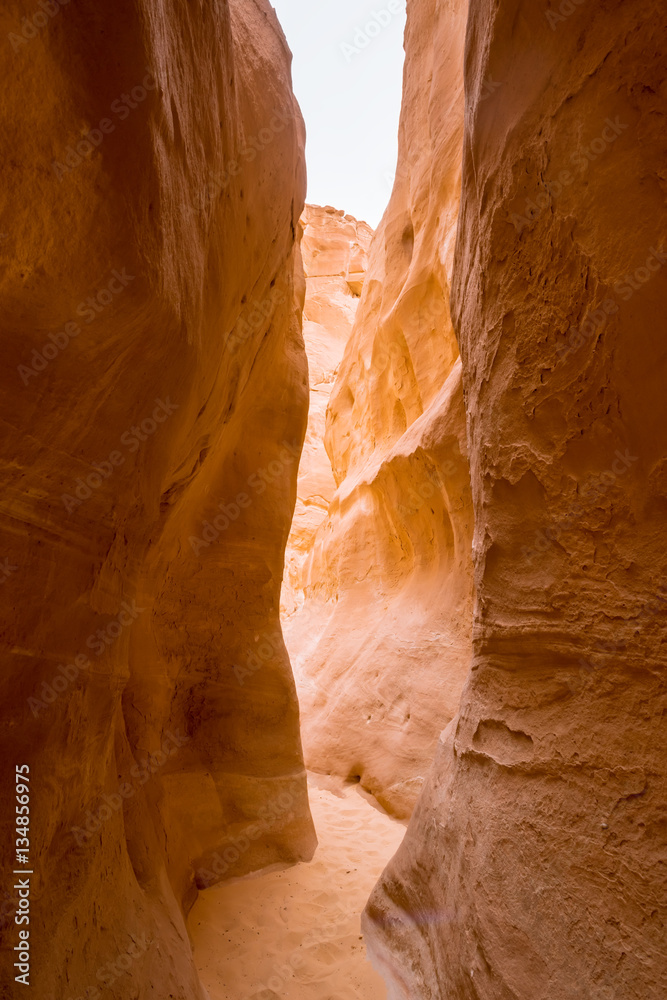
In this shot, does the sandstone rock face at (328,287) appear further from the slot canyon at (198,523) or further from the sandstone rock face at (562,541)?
the sandstone rock face at (562,541)

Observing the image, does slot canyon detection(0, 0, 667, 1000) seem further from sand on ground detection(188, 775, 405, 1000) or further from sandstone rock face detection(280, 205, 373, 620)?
sandstone rock face detection(280, 205, 373, 620)

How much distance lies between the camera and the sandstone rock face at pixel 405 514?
598 centimetres

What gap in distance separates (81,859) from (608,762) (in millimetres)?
2126

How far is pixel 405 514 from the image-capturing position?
7.37 meters

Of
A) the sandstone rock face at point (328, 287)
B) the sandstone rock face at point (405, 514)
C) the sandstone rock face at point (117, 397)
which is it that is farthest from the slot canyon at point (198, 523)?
the sandstone rock face at point (328, 287)

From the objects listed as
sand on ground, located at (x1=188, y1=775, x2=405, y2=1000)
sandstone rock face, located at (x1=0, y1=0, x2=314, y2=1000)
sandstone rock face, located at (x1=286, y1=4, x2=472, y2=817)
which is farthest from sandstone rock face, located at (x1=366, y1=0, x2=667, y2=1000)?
sandstone rock face, located at (x1=286, y1=4, x2=472, y2=817)

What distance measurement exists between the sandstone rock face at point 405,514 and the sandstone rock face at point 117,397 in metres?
2.56

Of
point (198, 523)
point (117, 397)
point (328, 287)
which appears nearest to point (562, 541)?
point (117, 397)

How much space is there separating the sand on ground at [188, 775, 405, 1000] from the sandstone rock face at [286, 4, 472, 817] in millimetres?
1280

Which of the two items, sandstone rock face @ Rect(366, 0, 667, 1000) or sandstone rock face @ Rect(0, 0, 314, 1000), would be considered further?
sandstone rock face @ Rect(366, 0, 667, 1000)

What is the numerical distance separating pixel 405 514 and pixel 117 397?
5405mm

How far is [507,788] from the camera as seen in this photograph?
8.57 ft

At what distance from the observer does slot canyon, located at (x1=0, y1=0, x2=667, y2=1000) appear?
6.16 feet

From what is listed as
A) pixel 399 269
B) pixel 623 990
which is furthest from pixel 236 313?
pixel 399 269
